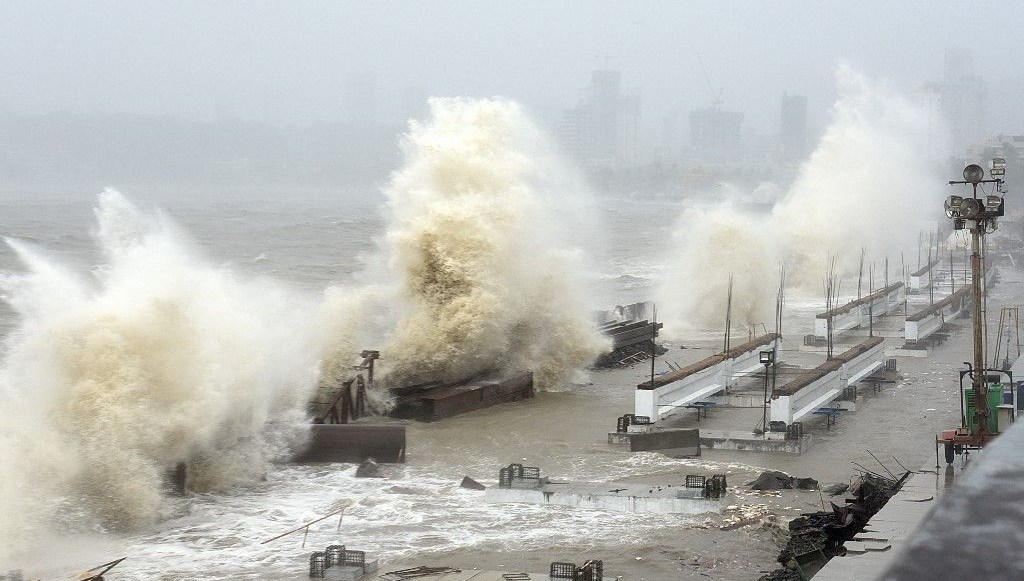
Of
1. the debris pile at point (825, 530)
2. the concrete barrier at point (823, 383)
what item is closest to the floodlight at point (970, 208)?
the debris pile at point (825, 530)

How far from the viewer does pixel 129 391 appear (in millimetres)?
18406

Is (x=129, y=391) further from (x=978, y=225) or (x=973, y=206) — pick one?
(x=978, y=225)

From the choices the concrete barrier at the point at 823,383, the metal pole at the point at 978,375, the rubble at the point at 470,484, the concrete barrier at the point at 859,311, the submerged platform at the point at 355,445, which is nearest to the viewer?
the metal pole at the point at 978,375

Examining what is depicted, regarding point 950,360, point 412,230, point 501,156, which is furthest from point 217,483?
point 950,360

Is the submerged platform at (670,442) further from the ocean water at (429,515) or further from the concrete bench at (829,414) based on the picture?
the concrete bench at (829,414)

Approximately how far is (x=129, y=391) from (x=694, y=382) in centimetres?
1140

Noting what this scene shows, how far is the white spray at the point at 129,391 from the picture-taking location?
1675cm

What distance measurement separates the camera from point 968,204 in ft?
53.3

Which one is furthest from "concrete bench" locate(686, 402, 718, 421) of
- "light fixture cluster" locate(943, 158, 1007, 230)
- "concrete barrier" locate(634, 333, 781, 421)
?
"light fixture cluster" locate(943, 158, 1007, 230)

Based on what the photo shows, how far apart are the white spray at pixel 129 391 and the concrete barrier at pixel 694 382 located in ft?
20.5

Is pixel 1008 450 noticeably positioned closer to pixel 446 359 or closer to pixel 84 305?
pixel 84 305

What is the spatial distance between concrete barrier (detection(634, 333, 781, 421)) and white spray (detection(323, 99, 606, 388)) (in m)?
3.80

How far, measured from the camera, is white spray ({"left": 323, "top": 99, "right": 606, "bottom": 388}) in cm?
2728

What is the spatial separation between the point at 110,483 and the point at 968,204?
40.0ft
